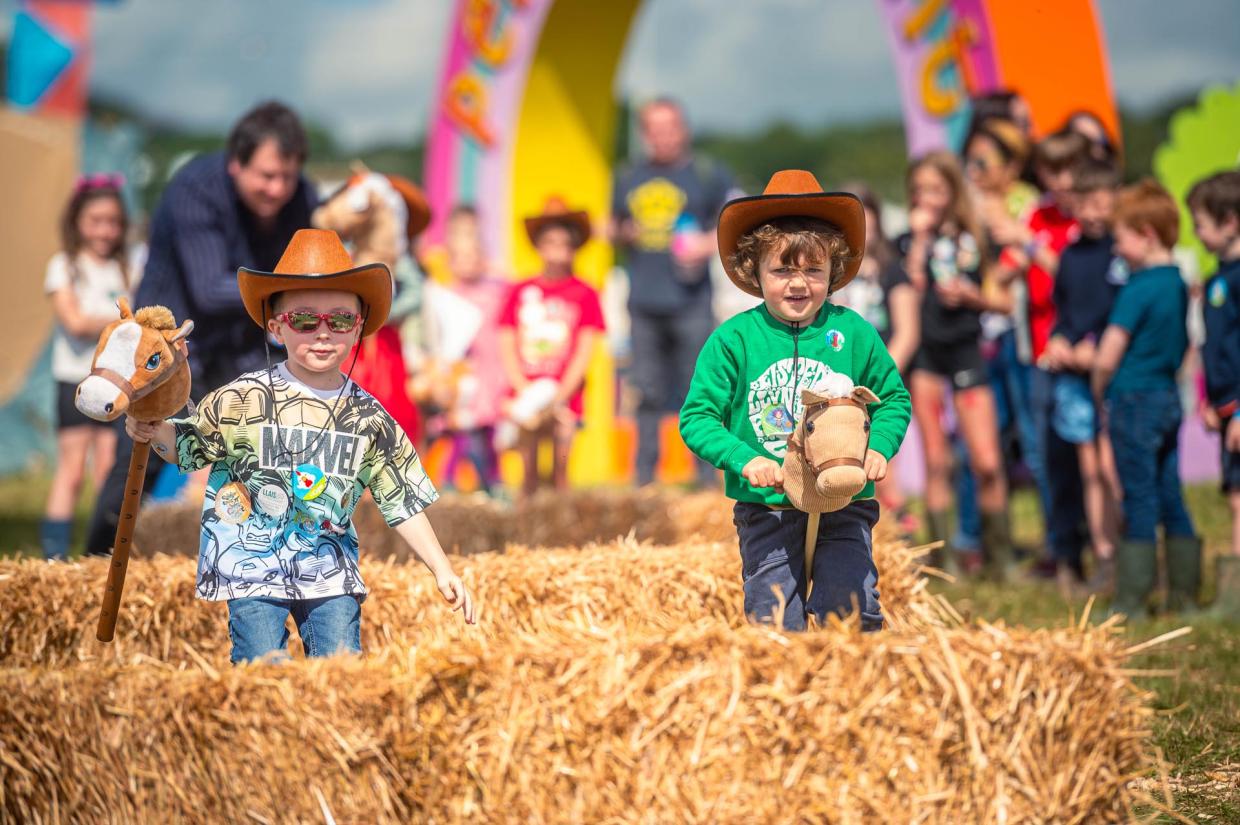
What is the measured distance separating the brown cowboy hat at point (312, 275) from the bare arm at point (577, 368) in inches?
189

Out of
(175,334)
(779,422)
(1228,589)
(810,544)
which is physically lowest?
(1228,589)

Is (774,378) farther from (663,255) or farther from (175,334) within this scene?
(663,255)

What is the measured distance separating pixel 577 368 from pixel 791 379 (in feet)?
16.0

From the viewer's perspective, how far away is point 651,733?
3.35 m

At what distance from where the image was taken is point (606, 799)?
11.0 ft

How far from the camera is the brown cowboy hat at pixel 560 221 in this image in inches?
360

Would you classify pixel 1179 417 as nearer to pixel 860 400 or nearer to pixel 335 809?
pixel 860 400

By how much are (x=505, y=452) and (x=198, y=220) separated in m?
6.79

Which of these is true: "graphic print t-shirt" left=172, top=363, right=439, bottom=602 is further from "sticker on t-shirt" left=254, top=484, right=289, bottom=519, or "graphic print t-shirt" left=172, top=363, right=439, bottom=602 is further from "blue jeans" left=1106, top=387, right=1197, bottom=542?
"blue jeans" left=1106, top=387, right=1197, bottom=542

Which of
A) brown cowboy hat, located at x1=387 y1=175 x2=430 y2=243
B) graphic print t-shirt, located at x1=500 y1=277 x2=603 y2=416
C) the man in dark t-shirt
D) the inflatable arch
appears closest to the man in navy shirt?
brown cowboy hat, located at x1=387 y1=175 x2=430 y2=243

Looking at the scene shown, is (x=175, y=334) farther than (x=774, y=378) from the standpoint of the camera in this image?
No

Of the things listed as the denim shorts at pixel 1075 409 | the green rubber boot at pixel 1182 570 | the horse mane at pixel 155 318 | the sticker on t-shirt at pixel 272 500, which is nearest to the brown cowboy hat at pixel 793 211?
the sticker on t-shirt at pixel 272 500

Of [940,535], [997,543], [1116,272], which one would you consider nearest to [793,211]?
[1116,272]

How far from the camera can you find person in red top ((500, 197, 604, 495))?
355 inches
